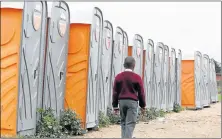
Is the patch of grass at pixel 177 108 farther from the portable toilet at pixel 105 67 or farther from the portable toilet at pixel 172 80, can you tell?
the portable toilet at pixel 105 67

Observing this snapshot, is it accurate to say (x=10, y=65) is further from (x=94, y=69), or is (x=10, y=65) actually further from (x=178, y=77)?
(x=178, y=77)

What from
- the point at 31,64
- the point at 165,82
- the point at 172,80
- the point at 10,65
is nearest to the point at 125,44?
the point at 165,82

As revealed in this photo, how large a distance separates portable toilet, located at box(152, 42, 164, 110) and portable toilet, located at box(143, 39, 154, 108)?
0.44 meters

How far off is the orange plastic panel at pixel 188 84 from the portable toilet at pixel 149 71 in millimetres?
4804

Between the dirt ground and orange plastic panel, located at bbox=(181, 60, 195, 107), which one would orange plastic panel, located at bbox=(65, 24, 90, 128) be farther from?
orange plastic panel, located at bbox=(181, 60, 195, 107)

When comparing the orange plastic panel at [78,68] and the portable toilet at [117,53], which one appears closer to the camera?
the orange plastic panel at [78,68]

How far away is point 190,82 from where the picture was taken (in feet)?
60.4

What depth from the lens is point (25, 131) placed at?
6746mm

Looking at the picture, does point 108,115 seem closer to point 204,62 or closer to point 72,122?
point 72,122

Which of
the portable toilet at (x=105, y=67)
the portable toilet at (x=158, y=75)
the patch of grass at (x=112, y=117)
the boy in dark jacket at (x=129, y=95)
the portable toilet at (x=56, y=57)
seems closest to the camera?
the boy in dark jacket at (x=129, y=95)

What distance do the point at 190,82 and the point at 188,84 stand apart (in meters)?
0.14

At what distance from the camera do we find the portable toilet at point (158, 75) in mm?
14457

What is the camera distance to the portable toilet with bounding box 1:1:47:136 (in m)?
6.37

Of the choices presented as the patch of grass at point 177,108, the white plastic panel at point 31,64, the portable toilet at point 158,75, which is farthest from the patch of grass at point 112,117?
the patch of grass at point 177,108
